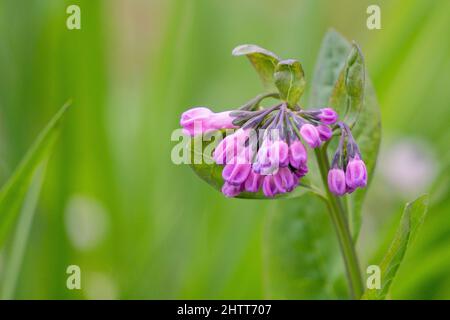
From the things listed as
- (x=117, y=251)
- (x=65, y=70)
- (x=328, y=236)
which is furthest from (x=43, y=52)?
(x=328, y=236)

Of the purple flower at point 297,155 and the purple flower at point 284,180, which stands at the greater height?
the purple flower at point 297,155

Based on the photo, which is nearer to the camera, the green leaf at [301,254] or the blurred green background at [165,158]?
the green leaf at [301,254]

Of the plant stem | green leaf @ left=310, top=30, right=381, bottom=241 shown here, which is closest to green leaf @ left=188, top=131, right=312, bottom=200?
the plant stem

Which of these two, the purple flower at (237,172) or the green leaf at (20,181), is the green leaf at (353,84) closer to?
the purple flower at (237,172)

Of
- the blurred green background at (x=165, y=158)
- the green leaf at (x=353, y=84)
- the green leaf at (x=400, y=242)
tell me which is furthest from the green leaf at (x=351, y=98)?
the blurred green background at (x=165, y=158)

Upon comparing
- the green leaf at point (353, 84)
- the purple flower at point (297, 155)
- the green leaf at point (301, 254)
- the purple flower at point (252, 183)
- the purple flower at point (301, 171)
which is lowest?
the green leaf at point (301, 254)

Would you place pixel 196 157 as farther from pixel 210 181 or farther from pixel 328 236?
pixel 328 236

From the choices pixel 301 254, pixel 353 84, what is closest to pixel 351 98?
pixel 353 84

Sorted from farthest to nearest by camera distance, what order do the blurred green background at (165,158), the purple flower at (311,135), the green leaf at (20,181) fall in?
the blurred green background at (165,158) → the green leaf at (20,181) → the purple flower at (311,135)
